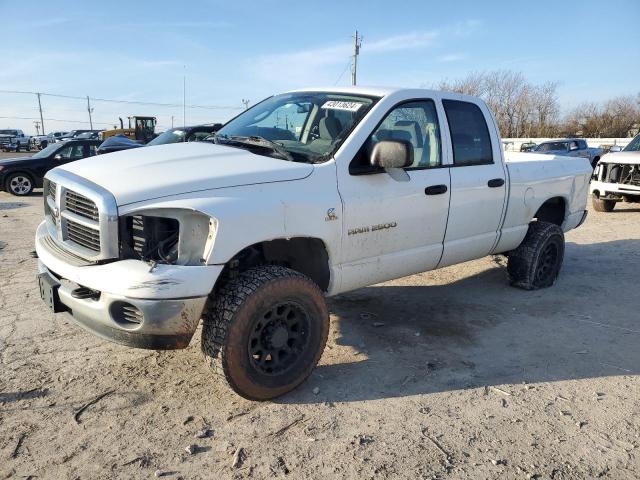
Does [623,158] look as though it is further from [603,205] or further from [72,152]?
[72,152]

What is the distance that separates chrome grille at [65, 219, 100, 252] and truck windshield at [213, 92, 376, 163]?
4.07 feet

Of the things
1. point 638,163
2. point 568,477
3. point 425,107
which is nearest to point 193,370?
point 568,477

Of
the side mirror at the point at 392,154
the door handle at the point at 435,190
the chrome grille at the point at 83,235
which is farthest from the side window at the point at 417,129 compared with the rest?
the chrome grille at the point at 83,235

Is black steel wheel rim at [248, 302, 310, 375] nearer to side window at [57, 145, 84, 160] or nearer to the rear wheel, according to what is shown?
the rear wheel

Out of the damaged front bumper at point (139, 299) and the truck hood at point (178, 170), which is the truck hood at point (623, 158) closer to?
the truck hood at point (178, 170)

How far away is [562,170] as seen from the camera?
5742mm

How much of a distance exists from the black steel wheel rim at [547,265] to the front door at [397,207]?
1.92m

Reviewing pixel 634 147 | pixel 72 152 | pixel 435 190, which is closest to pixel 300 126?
pixel 435 190

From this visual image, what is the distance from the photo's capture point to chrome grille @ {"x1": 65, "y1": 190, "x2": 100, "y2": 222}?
2974 millimetres

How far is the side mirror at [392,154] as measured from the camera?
137 inches

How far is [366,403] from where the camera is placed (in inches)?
130

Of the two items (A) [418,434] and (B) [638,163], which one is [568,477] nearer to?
(A) [418,434]

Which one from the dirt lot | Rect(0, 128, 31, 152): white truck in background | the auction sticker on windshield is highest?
the auction sticker on windshield

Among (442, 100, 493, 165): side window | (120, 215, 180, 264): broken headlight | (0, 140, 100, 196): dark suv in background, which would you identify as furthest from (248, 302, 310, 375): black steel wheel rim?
(0, 140, 100, 196): dark suv in background
